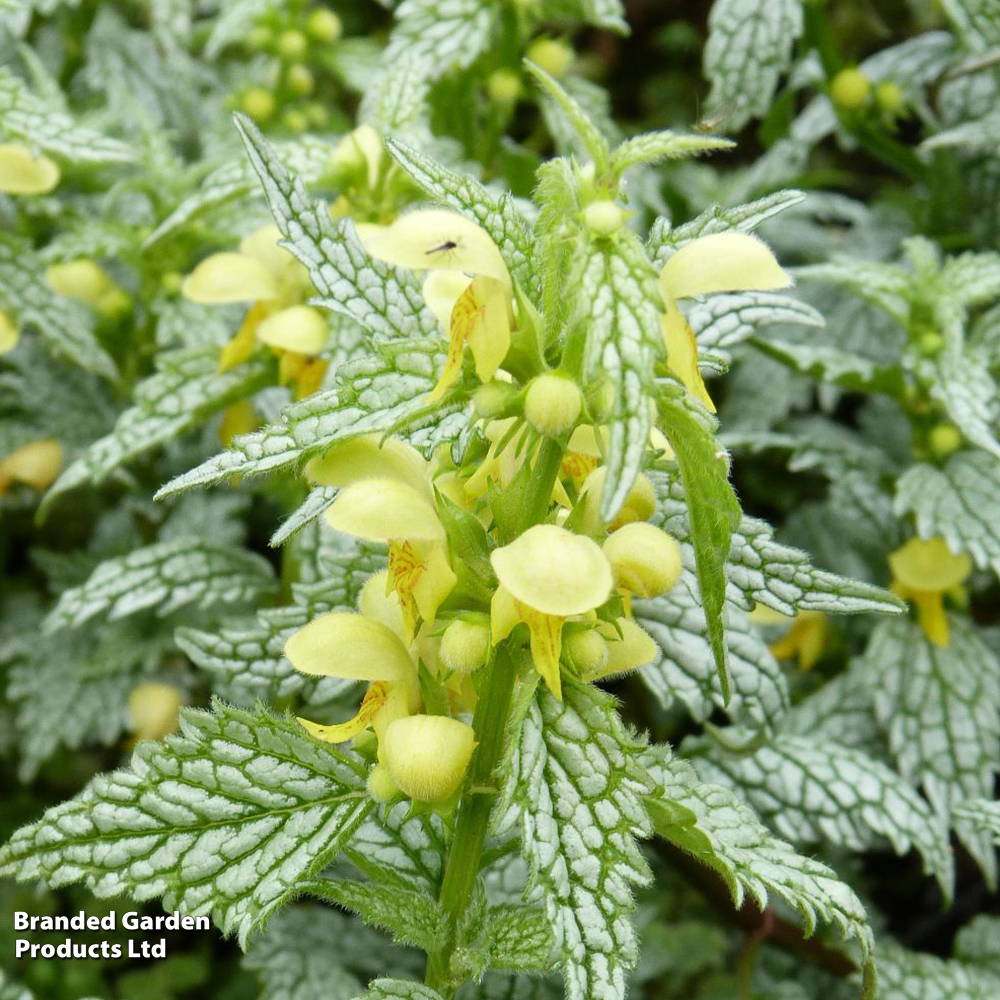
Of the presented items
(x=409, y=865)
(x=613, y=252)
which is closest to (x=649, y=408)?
(x=613, y=252)

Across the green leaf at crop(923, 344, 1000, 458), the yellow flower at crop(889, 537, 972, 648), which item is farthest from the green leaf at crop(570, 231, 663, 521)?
the yellow flower at crop(889, 537, 972, 648)

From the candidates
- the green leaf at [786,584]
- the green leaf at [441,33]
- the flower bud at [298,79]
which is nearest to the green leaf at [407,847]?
the green leaf at [786,584]

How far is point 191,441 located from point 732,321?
939 millimetres

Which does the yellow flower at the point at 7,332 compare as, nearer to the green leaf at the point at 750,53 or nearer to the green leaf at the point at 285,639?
the green leaf at the point at 285,639

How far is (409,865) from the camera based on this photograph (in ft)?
3.29

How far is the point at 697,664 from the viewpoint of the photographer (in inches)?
42.9

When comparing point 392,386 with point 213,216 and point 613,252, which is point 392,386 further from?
point 213,216

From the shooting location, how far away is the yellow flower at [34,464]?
1.56m

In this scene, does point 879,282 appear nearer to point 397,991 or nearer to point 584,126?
point 584,126

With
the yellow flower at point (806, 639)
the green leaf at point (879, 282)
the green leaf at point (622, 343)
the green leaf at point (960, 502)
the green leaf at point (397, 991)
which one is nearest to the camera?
the green leaf at point (622, 343)

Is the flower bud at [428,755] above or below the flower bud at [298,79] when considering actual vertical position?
below

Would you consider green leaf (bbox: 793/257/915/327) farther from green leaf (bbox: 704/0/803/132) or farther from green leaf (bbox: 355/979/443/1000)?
green leaf (bbox: 355/979/443/1000)

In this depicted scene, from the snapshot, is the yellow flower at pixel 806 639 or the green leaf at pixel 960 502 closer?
the green leaf at pixel 960 502

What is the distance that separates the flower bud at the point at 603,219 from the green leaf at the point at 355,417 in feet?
0.48
